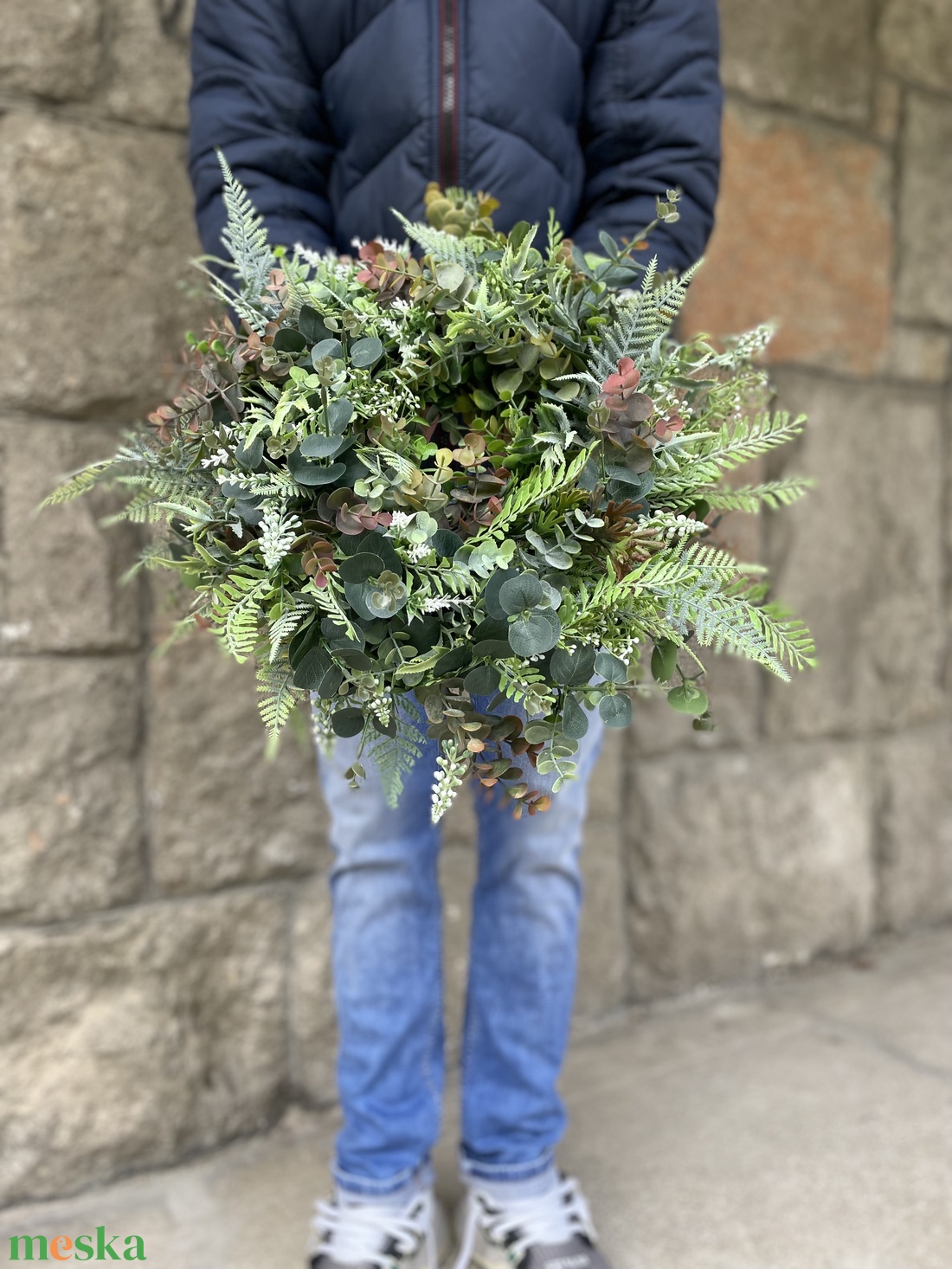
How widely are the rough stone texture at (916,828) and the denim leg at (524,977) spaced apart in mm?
1299

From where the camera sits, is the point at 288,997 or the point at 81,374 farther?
the point at 288,997

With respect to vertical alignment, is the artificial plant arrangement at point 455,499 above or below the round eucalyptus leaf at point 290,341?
below

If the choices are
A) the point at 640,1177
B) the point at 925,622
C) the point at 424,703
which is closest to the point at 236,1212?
the point at 640,1177

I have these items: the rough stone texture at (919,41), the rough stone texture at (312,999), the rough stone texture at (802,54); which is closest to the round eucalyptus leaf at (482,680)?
the rough stone texture at (312,999)

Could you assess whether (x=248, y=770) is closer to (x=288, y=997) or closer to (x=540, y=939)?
(x=288, y=997)

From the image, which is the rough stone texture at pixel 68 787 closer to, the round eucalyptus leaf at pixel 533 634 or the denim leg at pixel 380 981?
the denim leg at pixel 380 981

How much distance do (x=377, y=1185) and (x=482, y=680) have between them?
73 cm

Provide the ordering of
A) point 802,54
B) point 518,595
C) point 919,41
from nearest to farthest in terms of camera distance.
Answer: point 518,595 → point 802,54 → point 919,41

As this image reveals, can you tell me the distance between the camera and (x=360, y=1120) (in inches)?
53.2

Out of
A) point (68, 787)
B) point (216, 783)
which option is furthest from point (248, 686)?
point (68, 787)

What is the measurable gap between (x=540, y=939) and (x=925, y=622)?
149 cm

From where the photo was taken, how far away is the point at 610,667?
0.96 metres

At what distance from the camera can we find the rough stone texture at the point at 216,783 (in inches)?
66.0

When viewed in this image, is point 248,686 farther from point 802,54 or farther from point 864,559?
point 802,54
